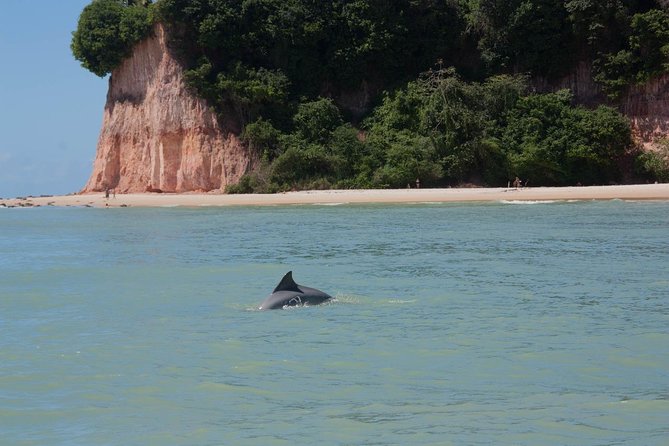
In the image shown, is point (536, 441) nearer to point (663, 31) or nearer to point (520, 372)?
point (520, 372)

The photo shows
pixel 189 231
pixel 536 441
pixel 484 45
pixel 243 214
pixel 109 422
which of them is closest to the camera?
pixel 536 441

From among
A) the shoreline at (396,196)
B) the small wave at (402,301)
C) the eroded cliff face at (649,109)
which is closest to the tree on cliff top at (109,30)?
the shoreline at (396,196)

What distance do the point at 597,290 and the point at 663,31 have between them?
32.7 metres

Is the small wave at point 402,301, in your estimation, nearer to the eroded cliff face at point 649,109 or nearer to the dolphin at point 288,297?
the dolphin at point 288,297

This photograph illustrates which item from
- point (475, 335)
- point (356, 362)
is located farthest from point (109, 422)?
point (475, 335)

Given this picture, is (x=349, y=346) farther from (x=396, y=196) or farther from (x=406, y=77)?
(x=406, y=77)

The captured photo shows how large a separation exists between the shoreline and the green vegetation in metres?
2.59

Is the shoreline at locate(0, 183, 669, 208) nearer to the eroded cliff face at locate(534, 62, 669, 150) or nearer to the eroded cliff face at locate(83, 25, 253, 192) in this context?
the eroded cliff face at locate(83, 25, 253, 192)

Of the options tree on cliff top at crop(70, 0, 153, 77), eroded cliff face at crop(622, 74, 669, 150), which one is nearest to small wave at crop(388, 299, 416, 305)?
eroded cliff face at crop(622, 74, 669, 150)

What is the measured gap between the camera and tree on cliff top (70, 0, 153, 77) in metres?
48.3

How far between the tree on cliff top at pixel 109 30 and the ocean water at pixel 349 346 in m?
30.3

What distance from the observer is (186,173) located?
48375 mm

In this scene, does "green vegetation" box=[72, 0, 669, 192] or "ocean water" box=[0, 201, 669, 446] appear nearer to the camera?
"ocean water" box=[0, 201, 669, 446]

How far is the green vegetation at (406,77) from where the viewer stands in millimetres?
42656
